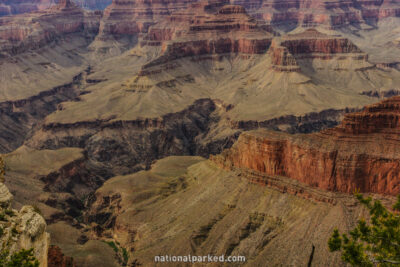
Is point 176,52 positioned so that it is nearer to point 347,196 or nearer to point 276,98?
point 276,98

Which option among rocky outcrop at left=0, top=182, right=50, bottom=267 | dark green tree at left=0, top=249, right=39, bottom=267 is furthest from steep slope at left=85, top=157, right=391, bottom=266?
dark green tree at left=0, top=249, right=39, bottom=267

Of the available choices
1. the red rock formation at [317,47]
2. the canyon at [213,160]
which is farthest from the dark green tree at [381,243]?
the red rock formation at [317,47]

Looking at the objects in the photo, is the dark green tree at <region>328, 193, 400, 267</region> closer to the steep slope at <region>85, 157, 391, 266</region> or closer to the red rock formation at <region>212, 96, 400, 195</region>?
the steep slope at <region>85, 157, 391, 266</region>

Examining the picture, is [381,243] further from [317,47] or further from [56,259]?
[317,47]

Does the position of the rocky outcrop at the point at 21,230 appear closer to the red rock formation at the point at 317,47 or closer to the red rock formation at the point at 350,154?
the red rock formation at the point at 350,154

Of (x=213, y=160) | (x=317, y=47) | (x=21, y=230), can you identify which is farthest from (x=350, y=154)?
(x=317, y=47)

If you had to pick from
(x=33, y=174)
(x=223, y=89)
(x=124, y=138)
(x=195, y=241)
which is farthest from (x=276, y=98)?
(x=195, y=241)
